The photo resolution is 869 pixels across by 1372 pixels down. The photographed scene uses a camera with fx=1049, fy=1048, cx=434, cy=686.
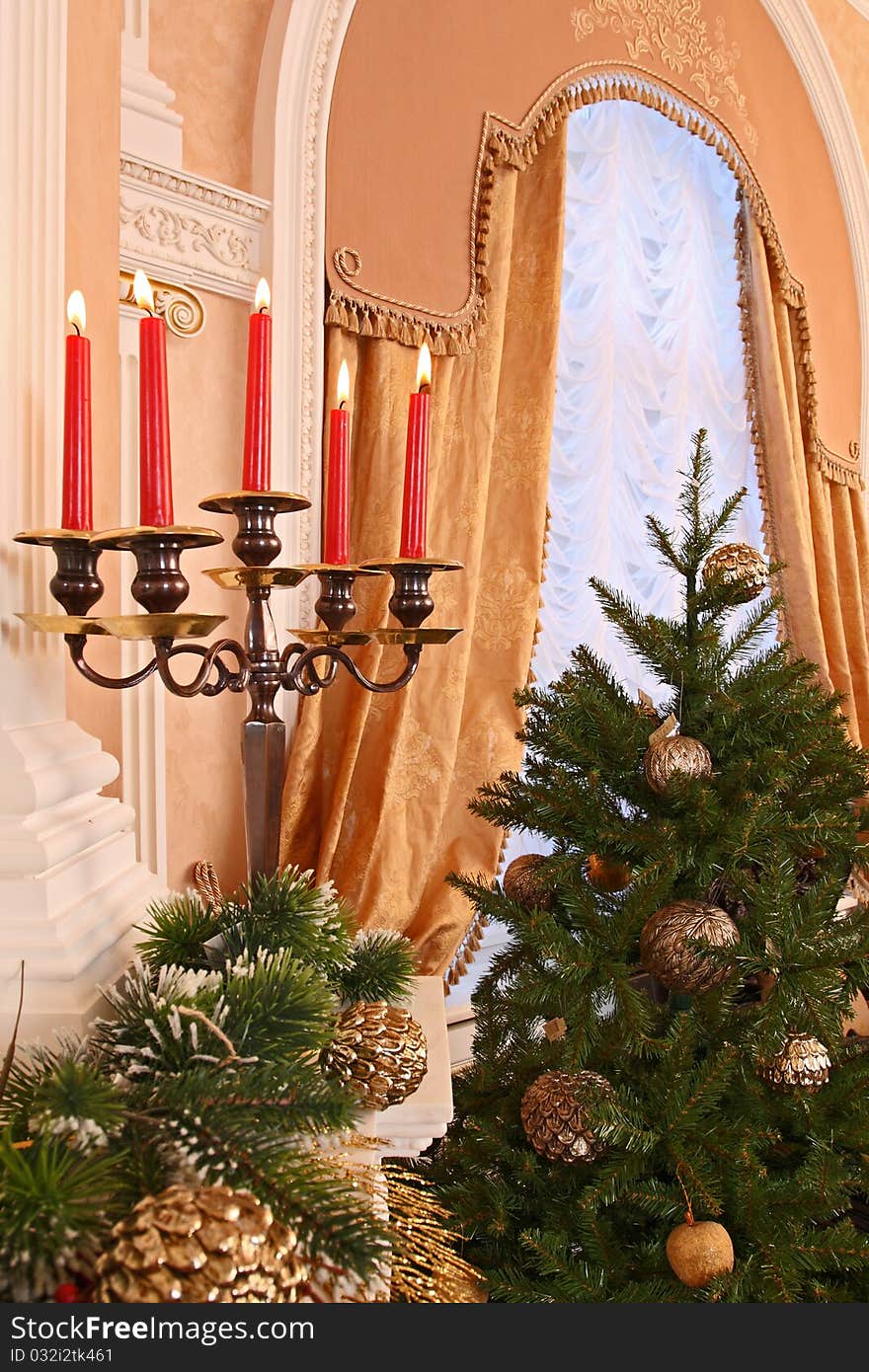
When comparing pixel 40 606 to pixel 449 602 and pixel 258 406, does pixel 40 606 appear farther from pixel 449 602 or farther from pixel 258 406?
pixel 449 602

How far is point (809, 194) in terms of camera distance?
12.3 ft

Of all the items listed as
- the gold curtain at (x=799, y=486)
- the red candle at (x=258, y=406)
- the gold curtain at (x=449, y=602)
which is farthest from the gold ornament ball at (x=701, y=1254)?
the gold curtain at (x=799, y=486)

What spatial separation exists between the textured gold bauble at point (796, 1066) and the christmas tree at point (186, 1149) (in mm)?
589

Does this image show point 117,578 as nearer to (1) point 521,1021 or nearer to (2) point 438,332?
(1) point 521,1021

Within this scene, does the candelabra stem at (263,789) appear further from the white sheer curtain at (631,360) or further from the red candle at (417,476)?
the white sheer curtain at (631,360)

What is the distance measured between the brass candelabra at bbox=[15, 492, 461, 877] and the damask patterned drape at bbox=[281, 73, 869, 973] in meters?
1.02

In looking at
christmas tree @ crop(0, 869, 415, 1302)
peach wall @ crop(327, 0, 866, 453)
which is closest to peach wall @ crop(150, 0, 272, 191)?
peach wall @ crop(327, 0, 866, 453)

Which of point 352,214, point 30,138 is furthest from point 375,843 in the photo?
point 30,138

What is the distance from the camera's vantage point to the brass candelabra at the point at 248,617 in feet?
2.57

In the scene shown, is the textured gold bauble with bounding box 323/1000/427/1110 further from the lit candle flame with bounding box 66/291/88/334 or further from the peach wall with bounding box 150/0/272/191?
the peach wall with bounding box 150/0/272/191

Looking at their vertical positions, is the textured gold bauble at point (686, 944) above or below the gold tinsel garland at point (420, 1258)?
above

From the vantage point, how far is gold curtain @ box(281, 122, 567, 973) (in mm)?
2117

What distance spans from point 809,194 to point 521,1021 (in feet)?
11.5

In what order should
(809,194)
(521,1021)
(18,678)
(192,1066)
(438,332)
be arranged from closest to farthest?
(192,1066), (18,678), (521,1021), (438,332), (809,194)
